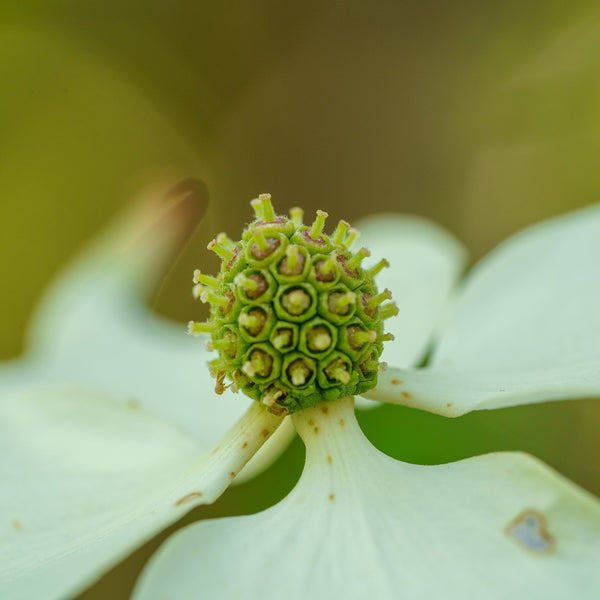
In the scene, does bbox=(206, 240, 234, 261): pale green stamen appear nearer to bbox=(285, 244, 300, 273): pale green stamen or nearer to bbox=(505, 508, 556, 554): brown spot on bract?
bbox=(285, 244, 300, 273): pale green stamen

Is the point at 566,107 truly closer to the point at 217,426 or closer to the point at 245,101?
the point at 245,101

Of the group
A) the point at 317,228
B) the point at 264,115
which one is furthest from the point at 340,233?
the point at 264,115

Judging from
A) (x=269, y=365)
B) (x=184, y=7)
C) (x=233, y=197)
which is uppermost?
(x=184, y=7)

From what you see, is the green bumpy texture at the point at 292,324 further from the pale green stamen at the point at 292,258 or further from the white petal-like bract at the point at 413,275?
the white petal-like bract at the point at 413,275

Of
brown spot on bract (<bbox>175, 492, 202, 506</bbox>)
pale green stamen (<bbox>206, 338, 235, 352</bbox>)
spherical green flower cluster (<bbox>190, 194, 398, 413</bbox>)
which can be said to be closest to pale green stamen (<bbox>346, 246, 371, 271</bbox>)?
spherical green flower cluster (<bbox>190, 194, 398, 413</bbox>)

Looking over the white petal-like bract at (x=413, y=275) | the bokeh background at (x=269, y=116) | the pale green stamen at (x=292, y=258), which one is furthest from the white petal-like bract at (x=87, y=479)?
the bokeh background at (x=269, y=116)

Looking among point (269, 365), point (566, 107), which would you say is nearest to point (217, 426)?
point (269, 365)
